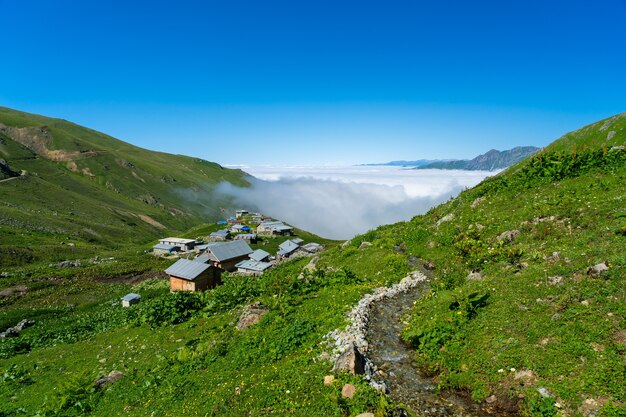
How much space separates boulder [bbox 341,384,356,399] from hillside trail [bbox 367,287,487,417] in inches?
63.6

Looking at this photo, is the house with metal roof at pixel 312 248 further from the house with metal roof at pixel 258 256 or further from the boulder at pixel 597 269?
the boulder at pixel 597 269

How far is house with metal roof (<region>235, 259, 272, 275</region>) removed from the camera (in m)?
72.9

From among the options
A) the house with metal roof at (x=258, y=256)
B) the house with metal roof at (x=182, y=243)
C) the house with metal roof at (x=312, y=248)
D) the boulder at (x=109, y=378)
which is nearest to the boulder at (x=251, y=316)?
the boulder at (x=109, y=378)

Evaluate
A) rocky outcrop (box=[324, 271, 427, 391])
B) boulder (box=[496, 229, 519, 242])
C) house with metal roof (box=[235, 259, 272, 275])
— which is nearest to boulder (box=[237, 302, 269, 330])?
rocky outcrop (box=[324, 271, 427, 391])

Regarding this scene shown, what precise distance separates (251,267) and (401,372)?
2512 inches

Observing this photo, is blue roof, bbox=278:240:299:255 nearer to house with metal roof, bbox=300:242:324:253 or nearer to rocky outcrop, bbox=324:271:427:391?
house with metal roof, bbox=300:242:324:253

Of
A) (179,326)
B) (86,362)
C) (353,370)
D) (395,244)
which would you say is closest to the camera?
(353,370)

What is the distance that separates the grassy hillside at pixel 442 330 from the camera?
445 inches

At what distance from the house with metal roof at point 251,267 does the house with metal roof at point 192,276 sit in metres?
22.1

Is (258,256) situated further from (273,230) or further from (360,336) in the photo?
(273,230)

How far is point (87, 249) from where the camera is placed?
113125mm

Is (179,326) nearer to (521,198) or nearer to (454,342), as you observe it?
(454,342)

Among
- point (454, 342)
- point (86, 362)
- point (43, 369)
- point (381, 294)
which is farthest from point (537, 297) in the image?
point (43, 369)

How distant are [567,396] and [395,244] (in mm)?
21156
